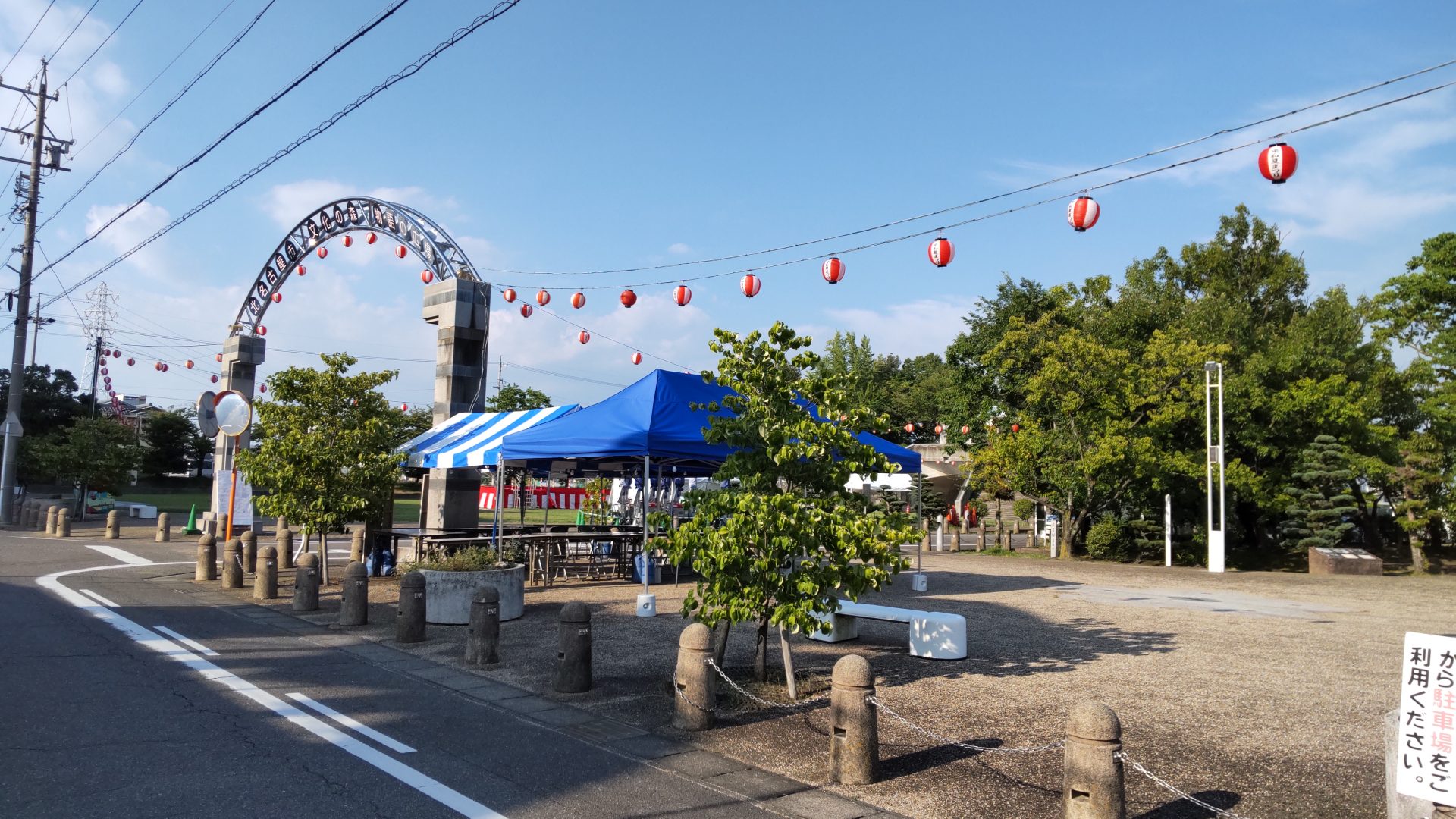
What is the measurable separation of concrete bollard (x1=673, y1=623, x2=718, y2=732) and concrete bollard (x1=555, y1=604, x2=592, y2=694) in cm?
131

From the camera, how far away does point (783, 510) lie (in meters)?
8.03

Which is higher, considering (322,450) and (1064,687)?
(322,450)

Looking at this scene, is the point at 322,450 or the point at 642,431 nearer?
the point at 642,431

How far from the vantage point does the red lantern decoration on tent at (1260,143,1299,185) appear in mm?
9102

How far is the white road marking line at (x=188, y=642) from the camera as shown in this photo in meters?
10.1

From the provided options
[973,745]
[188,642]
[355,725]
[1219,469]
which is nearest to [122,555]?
[188,642]

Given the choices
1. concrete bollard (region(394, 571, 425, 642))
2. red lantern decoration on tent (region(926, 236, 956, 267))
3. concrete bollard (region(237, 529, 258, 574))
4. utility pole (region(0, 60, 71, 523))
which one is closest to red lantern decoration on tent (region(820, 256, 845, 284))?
red lantern decoration on tent (region(926, 236, 956, 267))

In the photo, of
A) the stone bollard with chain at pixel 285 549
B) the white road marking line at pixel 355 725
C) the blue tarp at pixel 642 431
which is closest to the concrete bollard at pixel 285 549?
the stone bollard with chain at pixel 285 549

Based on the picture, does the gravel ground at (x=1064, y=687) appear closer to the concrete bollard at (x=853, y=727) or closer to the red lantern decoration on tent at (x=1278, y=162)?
the concrete bollard at (x=853, y=727)

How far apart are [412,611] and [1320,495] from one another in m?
24.5

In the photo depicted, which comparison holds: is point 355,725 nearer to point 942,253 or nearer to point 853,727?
point 853,727

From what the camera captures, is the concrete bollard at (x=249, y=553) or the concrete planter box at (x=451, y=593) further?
the concrete bollard at (x=249, y=553)

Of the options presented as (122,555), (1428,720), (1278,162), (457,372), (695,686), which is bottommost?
(122,555)

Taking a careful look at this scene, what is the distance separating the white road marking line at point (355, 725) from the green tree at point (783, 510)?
2.67m
